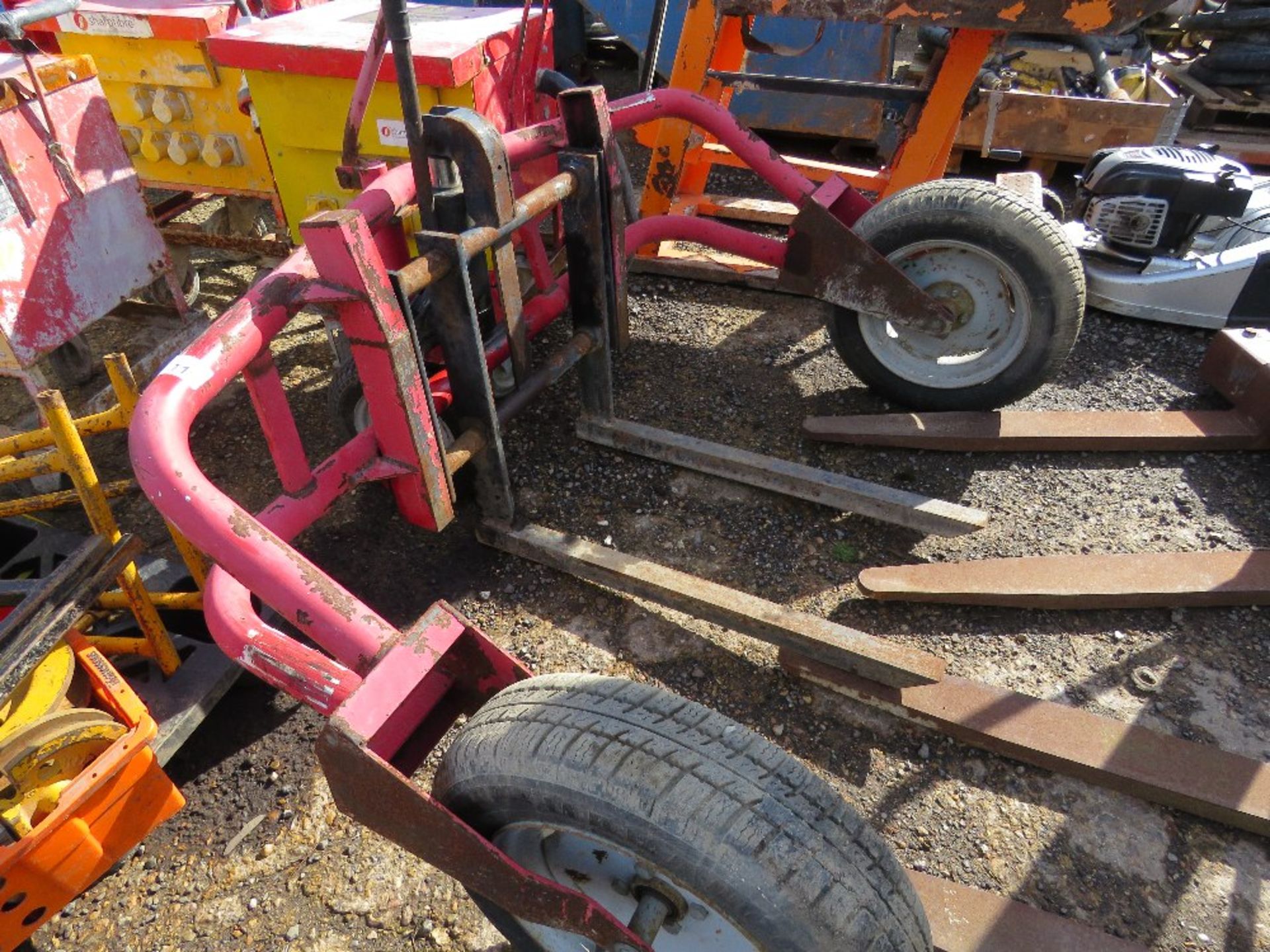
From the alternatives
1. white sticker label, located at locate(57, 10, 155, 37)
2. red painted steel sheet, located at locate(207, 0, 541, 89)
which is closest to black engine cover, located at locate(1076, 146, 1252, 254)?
red painted steel sheet, located at locate(207, 0, 541, 89)

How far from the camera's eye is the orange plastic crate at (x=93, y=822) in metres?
1.61

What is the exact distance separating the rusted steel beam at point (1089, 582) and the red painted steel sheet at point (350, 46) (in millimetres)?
2347

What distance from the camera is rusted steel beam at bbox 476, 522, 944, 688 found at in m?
2.12

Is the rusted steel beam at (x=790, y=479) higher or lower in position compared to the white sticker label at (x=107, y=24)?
lower

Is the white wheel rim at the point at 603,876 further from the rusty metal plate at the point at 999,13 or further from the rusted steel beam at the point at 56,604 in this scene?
the rusty metal plate at the point at 999,13

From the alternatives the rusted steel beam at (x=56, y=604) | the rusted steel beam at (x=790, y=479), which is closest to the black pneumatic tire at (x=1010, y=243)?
the rusted steel beam at (x=790, y=479)

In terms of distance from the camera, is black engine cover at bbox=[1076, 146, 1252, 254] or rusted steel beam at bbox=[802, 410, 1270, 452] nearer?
rusted steel beam at bbox=[802, 410, 1270, 452]

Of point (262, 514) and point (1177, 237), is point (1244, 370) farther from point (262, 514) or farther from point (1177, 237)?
point (262, 514)

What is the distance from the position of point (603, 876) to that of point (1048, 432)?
2461mm

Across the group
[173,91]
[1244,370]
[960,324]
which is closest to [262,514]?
[960,324]

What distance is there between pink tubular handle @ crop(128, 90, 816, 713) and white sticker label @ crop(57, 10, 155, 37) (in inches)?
91.3

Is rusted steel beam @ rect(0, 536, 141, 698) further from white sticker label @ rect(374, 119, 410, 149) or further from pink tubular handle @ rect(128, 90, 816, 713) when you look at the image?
white sticker label @ rect(374, 119, 410, 149)

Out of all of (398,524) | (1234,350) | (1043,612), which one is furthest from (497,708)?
(1234,350)

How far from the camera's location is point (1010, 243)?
2713 mm
